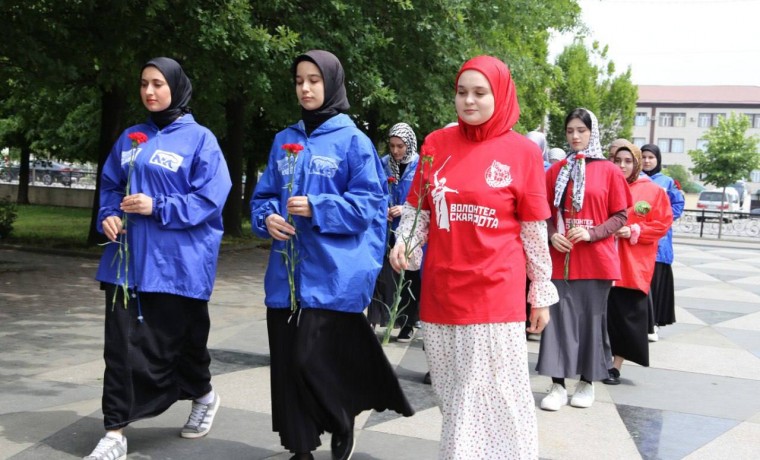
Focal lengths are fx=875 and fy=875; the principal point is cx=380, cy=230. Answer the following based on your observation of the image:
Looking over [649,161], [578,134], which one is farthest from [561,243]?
[649,161]

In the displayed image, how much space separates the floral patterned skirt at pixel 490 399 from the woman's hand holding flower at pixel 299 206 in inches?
35.3

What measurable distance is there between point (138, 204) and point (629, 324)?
13.2ft

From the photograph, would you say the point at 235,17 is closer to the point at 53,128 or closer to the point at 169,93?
the point at 169,93

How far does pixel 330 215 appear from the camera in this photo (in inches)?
159

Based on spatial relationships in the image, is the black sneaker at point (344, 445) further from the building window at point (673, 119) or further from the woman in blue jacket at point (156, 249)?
the building window at point (673, 119)

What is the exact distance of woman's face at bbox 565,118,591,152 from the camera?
229 inches

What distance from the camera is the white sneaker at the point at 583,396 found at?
5852mm

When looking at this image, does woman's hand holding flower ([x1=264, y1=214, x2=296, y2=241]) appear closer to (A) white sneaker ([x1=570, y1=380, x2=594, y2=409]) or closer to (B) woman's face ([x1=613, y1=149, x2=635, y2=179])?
(A) white sneaker ([x1=570, y1=380, x2=594, y2=409])

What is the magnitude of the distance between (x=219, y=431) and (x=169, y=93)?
1.87 meters

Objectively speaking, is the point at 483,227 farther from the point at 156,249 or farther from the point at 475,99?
the point at 156,249

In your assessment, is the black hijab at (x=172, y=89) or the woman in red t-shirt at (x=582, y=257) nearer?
the black hijab at (x=172, y=89)

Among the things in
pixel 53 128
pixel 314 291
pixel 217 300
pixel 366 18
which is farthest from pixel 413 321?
pixel 53 128

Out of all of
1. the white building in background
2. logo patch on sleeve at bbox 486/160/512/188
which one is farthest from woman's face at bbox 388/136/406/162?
the white building in background

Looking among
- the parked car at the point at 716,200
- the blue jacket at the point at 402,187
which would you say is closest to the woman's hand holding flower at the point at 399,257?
the blue jacket at the point at 402,187
